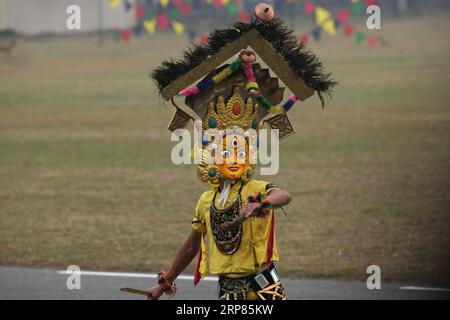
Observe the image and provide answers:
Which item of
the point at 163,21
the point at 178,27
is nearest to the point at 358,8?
the point at 178,27

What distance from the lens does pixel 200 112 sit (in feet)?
19.3

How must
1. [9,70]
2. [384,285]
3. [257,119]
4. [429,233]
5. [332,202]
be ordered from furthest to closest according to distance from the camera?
[9,70], [332,202], [429,233], [384,285], [257,119]

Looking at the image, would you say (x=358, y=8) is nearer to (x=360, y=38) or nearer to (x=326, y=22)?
(x=326, y=22)

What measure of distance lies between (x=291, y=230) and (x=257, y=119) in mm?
5327

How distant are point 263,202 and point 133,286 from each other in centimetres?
387

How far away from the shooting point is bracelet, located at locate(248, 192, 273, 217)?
5.46 m

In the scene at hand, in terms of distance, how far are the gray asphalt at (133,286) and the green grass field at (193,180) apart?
0.36m

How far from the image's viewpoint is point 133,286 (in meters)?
9.11

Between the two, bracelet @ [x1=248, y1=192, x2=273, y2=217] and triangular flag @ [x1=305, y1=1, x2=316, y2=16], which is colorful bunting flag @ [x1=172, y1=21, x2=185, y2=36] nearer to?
triangular flag @ [x1=305, y1=1, x2=316, y2=16]

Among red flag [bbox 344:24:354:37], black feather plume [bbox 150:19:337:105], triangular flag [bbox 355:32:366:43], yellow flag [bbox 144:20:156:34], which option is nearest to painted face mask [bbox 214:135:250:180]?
black feather plume [bbox 150:19:337:105]

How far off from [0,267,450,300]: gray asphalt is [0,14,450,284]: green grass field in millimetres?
358
